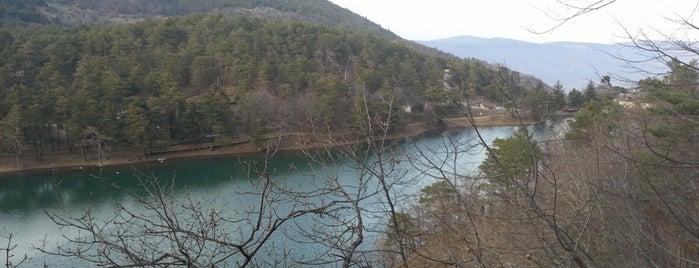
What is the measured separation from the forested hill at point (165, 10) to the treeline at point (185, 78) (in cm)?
1927

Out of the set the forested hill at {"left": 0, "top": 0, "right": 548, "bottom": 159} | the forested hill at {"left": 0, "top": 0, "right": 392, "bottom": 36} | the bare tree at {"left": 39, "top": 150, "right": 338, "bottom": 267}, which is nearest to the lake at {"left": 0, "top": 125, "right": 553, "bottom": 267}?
the forested hill at {"left": 0, "top": 0, "right": 548, "bottom": 159}

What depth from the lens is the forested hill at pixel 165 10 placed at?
165 feet

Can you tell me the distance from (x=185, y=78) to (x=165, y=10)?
1593 inches

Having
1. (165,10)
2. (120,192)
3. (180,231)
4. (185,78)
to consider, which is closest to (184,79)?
(185,78)

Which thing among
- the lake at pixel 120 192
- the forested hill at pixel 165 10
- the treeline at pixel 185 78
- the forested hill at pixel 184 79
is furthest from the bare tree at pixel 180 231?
the forested hill at pixel 165 10

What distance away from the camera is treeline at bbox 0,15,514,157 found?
61.2 ft

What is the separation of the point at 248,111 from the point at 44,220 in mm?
10319

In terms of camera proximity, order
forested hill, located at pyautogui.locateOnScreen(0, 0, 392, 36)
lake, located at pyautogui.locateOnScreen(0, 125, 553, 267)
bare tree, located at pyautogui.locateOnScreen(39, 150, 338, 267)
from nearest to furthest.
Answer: bare tree, located at pyautogui.locateOnScreen(39, 150, 338, 267), lake, located at pyautogui.locateOnScreen(0, 125, 553, 267), forested hill, located at pyautogui.locateOnScreen(0, 0, 392, 36)

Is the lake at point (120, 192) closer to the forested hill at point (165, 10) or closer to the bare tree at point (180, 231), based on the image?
the bare tree at point (180, 231)

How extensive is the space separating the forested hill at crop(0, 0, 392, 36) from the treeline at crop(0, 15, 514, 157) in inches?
758

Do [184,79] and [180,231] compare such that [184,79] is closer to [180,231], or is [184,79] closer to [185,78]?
[185,78]

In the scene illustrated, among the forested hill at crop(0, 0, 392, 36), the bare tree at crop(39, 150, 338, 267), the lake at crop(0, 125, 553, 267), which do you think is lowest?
the lake at crop(0, 125, 553, 267)

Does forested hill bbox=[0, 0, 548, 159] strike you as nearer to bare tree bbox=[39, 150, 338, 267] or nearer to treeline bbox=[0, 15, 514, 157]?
treeline bbox=[0, 15, 514, 157]

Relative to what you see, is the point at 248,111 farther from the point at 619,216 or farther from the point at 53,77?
the point at 619,216
